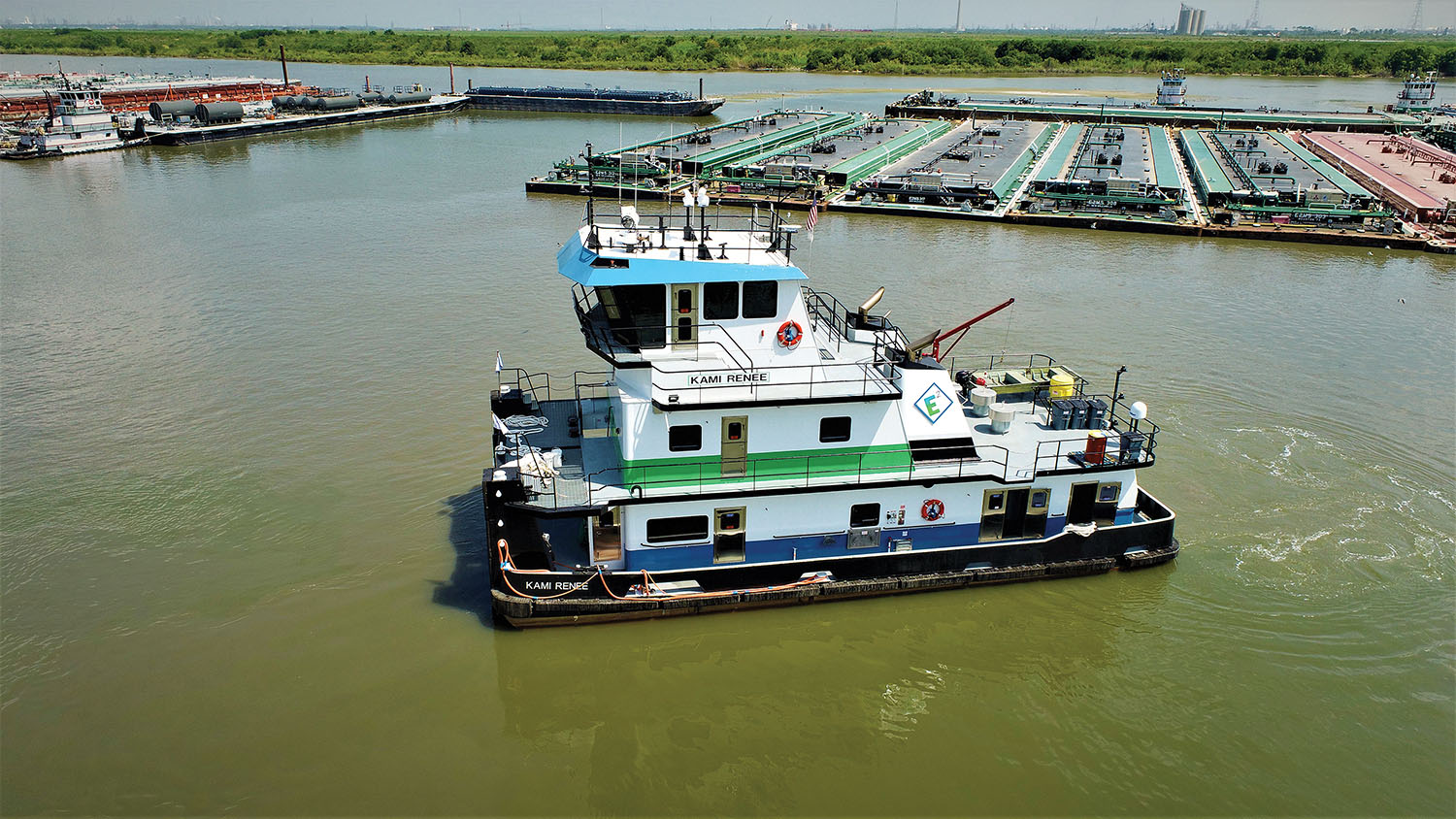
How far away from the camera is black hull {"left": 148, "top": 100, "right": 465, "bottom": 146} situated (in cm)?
6191

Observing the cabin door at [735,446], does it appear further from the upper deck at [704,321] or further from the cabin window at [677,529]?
the cabin window at [677,529]

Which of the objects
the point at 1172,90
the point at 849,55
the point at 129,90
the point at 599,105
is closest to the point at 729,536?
the point at 599,105

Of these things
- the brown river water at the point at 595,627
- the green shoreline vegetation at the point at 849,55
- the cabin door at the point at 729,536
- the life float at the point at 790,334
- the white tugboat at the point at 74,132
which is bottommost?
the brown river water at the point at 595,627

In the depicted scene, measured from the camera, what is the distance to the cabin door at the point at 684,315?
12.3 m

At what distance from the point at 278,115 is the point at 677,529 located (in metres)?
79.8

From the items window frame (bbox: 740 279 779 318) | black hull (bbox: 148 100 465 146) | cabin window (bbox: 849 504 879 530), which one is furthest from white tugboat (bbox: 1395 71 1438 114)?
window frame (bbox: 740 279 779 318)

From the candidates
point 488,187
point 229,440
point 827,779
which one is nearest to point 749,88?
point 488,187

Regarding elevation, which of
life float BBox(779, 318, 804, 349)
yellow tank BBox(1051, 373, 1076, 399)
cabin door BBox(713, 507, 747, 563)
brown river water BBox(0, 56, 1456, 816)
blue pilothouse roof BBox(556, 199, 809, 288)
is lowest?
brown river water BBox(0, 56, 1456, 816)

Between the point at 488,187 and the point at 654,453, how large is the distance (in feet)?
123

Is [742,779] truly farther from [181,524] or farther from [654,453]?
[181,524]

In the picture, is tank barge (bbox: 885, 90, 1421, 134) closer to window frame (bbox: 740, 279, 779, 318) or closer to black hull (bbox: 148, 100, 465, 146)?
black hull (bbox: 148, 100, 465, 146)

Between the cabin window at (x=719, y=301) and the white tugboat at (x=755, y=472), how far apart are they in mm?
29

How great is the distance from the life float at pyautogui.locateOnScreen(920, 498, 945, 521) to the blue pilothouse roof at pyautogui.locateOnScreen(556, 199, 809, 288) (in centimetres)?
394

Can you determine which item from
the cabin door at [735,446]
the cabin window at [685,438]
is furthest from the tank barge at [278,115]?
the cabin door at [735,446]
